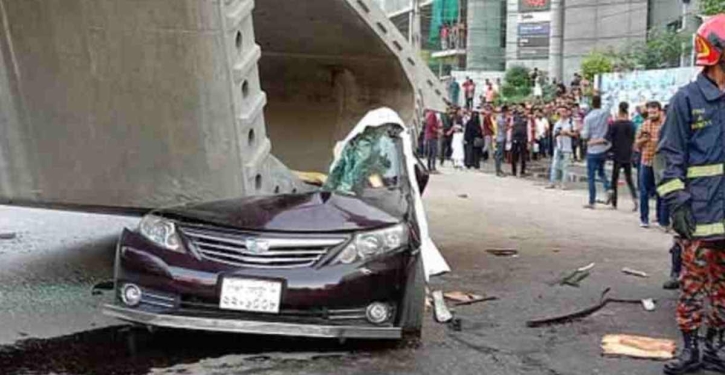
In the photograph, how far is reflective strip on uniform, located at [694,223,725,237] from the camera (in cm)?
546

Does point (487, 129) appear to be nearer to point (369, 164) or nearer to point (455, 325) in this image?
point (369, 164)

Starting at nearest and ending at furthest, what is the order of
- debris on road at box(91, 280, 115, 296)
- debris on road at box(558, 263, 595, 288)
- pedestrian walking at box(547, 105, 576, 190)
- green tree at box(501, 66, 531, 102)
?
debris on road at box(91, 280, 115, 296) < debris on road at box(558, 263, 595, 288) < pedestrian walking at box(547, 105, 576, 190) < green tree at box(501, 66, 531, 102)

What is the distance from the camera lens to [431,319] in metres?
7.34


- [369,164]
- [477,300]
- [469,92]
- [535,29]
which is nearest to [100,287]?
[369,164]

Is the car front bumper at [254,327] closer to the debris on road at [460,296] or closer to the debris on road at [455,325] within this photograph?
the debris on road at [455,325]

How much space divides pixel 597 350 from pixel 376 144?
241cm

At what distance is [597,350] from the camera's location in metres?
6.47

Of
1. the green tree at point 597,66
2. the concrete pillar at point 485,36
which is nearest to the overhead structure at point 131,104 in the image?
the green tree at point 597,66

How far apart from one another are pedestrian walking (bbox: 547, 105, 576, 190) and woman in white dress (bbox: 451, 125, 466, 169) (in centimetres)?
692

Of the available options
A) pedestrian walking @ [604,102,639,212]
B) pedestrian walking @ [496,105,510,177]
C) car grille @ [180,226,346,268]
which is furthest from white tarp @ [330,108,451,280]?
pedestrian walking @ [496,105,510,177]

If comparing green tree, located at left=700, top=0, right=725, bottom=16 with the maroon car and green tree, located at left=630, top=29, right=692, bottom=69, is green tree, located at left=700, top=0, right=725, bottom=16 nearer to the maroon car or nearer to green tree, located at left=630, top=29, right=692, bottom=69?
green tree, located at left=630, top=29, right=692, bottom=69

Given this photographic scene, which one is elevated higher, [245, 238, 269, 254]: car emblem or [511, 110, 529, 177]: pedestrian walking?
[245, 238, 269, 254]: car emblem

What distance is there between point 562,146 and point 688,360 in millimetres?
14347

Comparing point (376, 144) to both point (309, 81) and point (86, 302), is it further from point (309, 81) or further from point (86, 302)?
point (309, 81)
